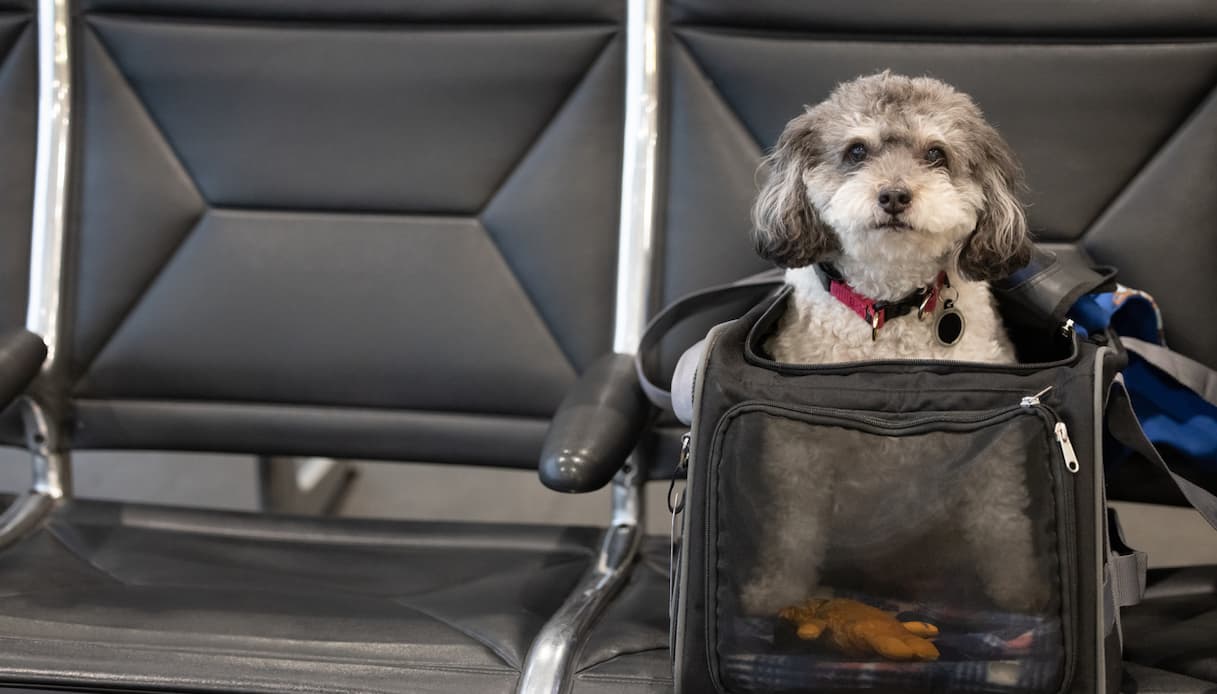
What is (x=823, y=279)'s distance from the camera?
1.23 metres

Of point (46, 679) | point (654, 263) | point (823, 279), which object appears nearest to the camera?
point (46, 679)

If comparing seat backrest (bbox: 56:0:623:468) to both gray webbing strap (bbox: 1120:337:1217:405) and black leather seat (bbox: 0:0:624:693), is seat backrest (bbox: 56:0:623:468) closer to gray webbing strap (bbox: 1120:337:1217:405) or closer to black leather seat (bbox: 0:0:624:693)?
black leather seat (bbox: 0:0:624:693)

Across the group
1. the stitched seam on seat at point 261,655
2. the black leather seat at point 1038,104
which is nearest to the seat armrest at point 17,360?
the stitched seam on seat at point 261,655

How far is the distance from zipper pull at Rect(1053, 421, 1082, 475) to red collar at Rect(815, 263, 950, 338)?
0.25 meters

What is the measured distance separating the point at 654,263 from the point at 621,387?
0.23 m

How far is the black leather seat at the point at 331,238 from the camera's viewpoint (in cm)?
148

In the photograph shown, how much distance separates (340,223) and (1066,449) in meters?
0.99

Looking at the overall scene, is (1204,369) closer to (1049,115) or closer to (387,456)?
(1049,115)

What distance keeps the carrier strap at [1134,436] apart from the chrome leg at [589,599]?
22.6 inches

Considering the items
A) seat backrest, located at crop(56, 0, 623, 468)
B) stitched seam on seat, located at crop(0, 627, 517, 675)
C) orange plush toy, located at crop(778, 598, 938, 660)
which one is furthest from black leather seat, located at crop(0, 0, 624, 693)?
orange plush toy, located at crop(778, 598, 938, 660)

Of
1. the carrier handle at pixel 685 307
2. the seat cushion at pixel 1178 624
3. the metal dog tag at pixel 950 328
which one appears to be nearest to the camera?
the seat cushion at pixel 1178 624

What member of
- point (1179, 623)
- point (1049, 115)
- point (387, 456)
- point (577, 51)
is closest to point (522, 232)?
point (577, 51)

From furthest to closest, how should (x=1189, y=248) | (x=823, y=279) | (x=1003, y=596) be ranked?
(x=1189, y=248) → (x=823, y=279) → (x=1003, y=596)

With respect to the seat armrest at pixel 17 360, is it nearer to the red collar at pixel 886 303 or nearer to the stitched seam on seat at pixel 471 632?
the stitched seam on seat at pixel 471 632
